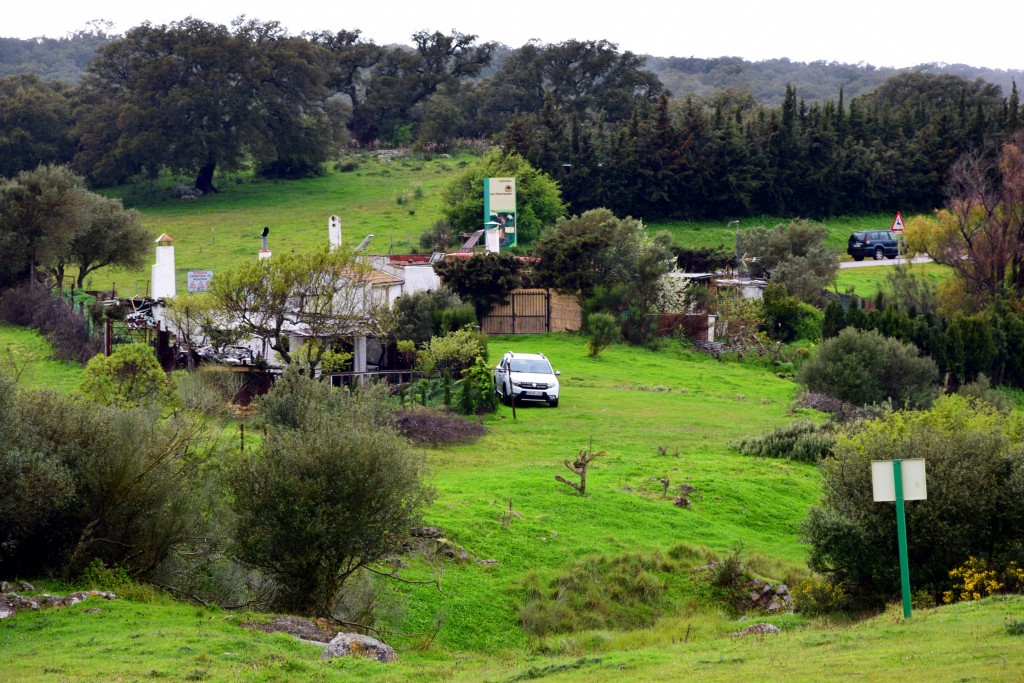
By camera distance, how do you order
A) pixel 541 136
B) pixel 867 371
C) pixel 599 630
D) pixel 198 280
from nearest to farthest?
pixel 599 630
pixel 867 371
pixel 198 280
pixel 541 136

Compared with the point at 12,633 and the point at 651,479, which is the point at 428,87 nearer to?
the point at 651,479

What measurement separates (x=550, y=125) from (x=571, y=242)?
29.4 m

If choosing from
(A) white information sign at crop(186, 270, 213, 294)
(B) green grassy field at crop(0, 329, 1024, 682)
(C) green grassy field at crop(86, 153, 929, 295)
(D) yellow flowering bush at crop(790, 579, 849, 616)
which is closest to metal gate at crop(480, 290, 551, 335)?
(B) green grassy field at crop(0, 329, 1024, 682)

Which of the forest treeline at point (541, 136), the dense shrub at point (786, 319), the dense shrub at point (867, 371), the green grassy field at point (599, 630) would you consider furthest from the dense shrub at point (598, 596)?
the forest treeline at point (541, 136)

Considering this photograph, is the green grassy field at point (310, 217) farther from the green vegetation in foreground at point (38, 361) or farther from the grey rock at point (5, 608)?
the grey rock at point (5, 608)

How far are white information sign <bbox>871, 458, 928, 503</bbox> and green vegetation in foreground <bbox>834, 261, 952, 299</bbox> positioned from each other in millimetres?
36932

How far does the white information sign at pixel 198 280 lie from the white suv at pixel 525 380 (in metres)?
9.78

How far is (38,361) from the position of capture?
31734 millimetres

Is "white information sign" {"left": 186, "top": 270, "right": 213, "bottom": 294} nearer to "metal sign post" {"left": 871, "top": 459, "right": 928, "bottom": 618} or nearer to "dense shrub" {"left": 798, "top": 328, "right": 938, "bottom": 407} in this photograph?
"dense shrub" {"left": 798, "top": 328, "right": 938, "bottom": 407}

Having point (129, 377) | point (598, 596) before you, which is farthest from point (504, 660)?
point (129, 377)

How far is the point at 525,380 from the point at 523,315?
42.3 feet

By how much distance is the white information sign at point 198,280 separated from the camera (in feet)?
112

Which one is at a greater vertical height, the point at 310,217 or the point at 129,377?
the point at 310,217

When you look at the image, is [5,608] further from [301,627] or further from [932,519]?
[932,519]
